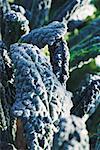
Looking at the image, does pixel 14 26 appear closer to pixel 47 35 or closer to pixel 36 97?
pixel 47 35

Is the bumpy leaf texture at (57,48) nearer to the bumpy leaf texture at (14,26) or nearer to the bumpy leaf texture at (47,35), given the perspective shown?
the bumpy leaf texture at (47,35)

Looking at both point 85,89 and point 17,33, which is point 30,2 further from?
point 85,89

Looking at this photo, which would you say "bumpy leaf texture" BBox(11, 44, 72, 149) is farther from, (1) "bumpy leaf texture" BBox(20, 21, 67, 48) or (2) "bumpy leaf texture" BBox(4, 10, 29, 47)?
(2) "bumpy leaf texture" BBox(4, 10, 29, 47)

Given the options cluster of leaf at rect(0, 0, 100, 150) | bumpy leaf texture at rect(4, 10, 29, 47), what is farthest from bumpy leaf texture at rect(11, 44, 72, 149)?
bumpy leaf texture at rect(4, 10, 29, 47)

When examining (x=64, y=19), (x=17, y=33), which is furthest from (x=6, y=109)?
(x=64, y=19)

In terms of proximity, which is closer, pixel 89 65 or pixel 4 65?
pixel 4 65

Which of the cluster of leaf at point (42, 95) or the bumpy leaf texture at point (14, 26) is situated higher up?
the bumpy leaf texture at point (14, 26)

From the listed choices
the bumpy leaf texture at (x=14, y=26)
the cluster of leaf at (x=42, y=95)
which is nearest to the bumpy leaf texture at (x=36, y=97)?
the cluster of leaf at (x=42, y=95)
